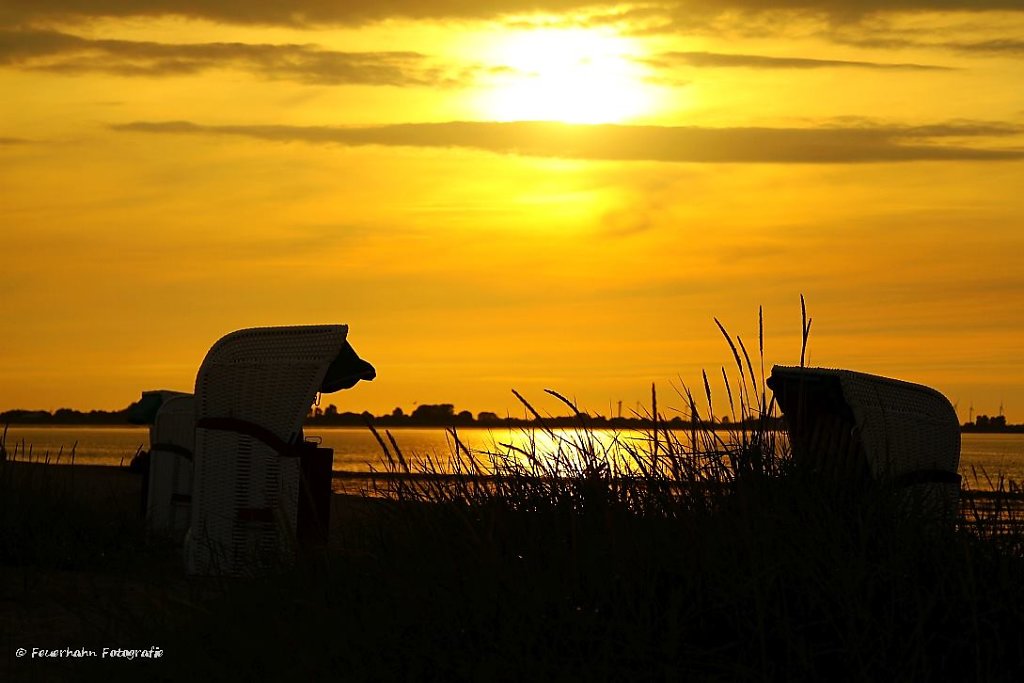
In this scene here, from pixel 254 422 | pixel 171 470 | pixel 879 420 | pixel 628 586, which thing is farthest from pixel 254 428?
pixel 628 586

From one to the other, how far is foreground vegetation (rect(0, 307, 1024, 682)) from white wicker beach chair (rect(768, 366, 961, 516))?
87 centimetres

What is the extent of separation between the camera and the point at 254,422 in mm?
9711

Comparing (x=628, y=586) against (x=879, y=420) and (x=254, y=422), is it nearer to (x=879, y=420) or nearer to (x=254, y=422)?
(x=879, y=420)

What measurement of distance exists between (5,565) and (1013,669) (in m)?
7.09

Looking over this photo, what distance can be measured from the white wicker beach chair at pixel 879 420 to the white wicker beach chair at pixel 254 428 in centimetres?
361

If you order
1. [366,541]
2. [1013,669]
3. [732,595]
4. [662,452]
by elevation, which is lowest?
[1013,669]

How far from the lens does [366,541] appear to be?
20.1 ft

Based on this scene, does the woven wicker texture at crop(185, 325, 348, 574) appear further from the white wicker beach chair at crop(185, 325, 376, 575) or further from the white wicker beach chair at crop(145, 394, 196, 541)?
the white wicker beach chair at crop(145, 394, 196, 541)

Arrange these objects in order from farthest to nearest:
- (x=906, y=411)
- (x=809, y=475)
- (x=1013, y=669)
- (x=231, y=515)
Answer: (x=231, y=515) → (x=906, y=411) → (x=809, y=475) → (x=1013, y=669)

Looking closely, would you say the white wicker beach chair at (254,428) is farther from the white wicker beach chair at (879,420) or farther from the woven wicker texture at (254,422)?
the white wicker beach chair at (879,420)

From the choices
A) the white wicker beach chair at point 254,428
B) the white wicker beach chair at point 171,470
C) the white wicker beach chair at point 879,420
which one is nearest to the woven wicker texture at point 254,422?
the white wicker beach chair at point 254,428

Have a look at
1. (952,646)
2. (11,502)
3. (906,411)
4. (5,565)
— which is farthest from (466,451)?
(11,502)

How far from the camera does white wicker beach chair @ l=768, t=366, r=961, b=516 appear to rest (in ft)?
23.2

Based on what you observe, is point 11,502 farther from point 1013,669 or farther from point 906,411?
point 1013,669
